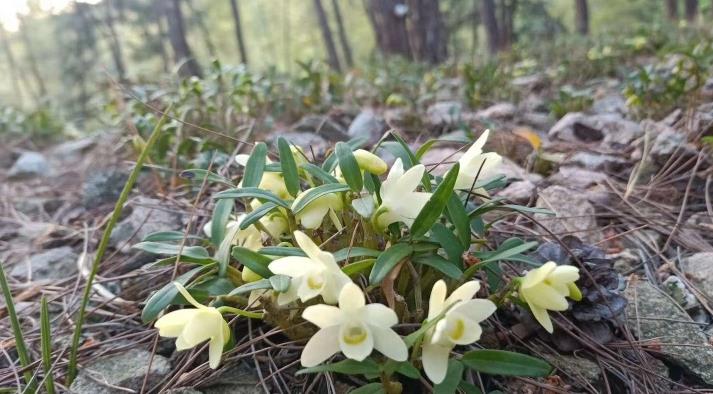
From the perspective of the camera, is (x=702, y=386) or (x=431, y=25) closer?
(x=702, y=386)

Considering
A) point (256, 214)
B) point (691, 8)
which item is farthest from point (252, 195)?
point (691, 8)

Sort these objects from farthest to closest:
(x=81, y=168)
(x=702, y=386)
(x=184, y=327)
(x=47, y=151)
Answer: (x=47, y=151) → (x=81, y=168) → (x=702, y=386) → (x=184, y=327)

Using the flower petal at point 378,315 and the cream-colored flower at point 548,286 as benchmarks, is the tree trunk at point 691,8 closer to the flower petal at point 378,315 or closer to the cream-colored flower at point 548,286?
→ the cream-colored flower at point 548,286

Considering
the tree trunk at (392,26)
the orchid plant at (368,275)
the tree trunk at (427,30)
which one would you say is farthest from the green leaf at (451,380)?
the tree trunk at (392,26)

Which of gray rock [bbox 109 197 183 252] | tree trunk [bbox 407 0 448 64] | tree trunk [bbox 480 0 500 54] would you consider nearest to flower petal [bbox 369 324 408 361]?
gray rock [bbox 109 197 183 252]

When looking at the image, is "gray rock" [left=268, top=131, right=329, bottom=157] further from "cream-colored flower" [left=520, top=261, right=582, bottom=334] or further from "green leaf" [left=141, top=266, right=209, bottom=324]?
"cream-colored flower" [left=520, top=261, right=582, bottom=334]

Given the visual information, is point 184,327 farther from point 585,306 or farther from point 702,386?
point 702,386

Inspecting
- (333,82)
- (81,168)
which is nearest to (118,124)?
(81,168)
